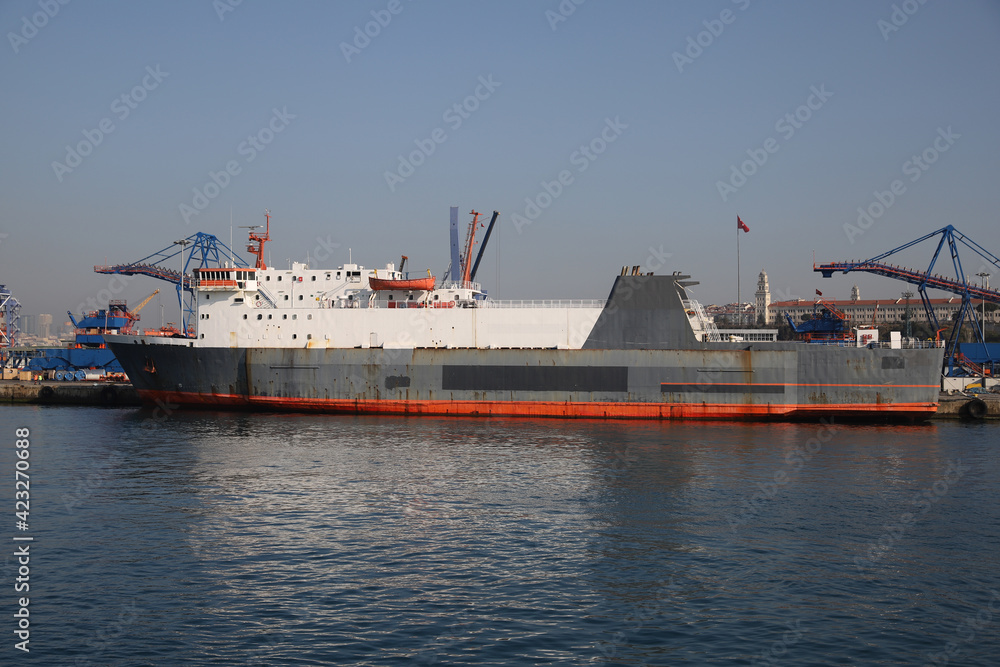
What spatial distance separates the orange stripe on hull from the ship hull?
5 cm

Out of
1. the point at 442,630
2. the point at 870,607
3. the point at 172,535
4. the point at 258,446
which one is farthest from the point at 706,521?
the point at 258,446

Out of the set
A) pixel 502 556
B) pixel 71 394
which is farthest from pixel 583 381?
pixel 71 394

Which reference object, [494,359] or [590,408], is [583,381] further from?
[494,359]

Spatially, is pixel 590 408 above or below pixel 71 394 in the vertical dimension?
below

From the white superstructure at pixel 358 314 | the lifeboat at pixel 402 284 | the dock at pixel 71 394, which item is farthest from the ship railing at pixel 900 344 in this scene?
the dock at pixel 71 394

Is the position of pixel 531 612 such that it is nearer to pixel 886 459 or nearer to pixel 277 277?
pixel 886 459

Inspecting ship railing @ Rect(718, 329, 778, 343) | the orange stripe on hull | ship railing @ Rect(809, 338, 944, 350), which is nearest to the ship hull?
the orange stripe on hull

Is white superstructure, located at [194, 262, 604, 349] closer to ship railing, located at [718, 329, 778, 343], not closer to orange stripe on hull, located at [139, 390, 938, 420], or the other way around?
orange stripe on hull, located at [139, 390, 938, 420]

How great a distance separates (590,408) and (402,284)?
43.4 ft

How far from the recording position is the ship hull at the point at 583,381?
3959cm

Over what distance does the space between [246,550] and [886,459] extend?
77.8 feet

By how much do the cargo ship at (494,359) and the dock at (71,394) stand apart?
8.03 m

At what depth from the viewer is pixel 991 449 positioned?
3130 cm

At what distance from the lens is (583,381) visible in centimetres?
4047
